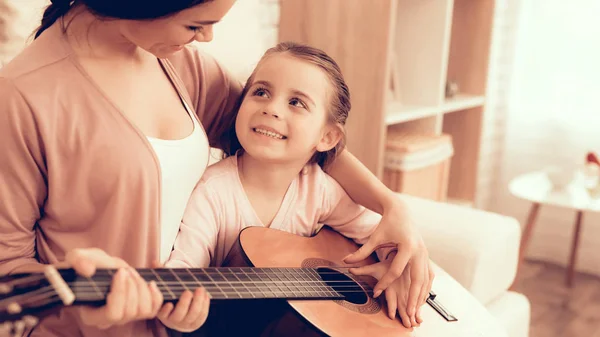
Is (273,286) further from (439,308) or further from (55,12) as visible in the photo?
(55,12)

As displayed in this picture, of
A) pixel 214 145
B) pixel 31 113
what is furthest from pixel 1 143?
pixel 214 145

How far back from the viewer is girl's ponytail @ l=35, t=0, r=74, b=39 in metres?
0.95

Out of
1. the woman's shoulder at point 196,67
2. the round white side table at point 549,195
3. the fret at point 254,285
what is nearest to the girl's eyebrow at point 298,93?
the woman's shoulder at point 196,67

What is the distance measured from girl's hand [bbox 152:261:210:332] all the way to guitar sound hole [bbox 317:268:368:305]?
33cm

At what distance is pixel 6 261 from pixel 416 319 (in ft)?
2.17

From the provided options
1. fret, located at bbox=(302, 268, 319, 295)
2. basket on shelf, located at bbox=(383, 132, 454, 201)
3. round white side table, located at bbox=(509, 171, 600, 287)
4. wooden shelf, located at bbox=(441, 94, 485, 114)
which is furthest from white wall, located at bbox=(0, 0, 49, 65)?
round white side table, located at bbox=(509, 171, 600, 287)

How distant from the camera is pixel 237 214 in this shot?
47.5 inches

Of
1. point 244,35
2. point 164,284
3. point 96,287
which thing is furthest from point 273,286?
point 244,35

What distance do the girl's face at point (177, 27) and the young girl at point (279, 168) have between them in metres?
0.27

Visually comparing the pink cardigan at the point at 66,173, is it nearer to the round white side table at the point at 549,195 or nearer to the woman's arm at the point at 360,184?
the woman's arm at the point at 360,184

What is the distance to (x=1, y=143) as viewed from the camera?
851 millimetres

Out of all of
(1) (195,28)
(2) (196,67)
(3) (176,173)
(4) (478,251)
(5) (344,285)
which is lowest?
(4) (478,251)

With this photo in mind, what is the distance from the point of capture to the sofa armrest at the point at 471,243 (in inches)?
61.9

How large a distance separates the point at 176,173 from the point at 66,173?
17 cm
